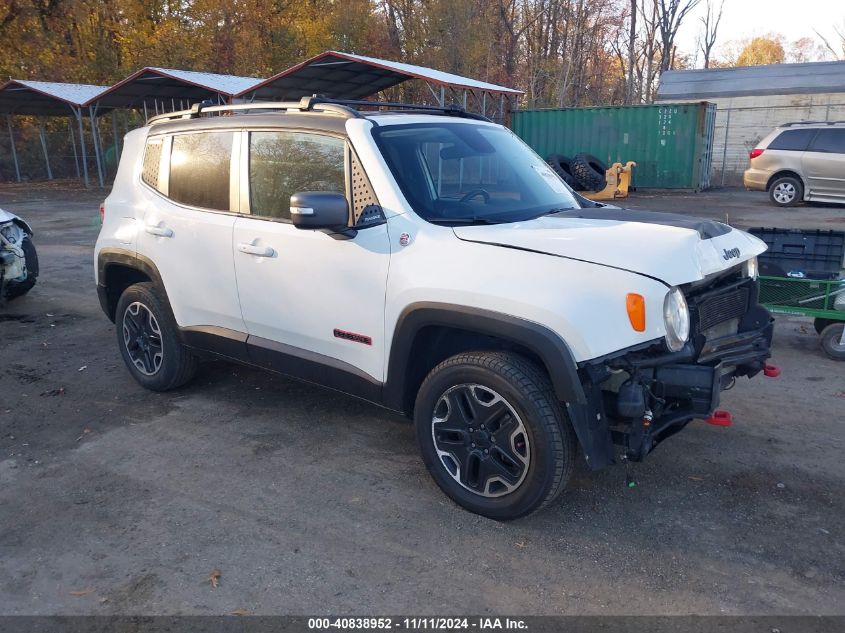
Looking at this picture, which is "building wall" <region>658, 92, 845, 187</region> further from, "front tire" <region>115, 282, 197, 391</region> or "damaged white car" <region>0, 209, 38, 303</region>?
"front tire" <region>115, 282, 197, 391</region>

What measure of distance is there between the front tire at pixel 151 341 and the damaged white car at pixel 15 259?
304 centimetres

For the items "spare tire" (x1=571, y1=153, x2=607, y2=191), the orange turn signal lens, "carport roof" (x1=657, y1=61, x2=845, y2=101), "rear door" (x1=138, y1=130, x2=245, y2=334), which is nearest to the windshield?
the orange turn signal lens

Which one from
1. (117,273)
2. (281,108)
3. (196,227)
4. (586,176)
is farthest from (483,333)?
(586,176)

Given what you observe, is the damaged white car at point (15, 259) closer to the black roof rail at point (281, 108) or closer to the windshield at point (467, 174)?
the black roof rail at point (281, 108)

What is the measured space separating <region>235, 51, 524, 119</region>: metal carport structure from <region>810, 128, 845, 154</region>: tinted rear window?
779 cm

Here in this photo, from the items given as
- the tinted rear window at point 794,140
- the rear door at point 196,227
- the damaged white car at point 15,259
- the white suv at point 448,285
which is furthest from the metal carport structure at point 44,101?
the white suv at point 448,285

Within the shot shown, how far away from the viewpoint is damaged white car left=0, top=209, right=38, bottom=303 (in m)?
7.60

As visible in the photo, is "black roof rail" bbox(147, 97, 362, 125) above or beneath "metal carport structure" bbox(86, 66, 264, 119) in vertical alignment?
beneath

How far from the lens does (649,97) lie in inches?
1866

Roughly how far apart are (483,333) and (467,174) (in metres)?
1.16

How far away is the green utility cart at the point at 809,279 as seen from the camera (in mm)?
5758

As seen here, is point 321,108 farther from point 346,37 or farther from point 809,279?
point 346,37

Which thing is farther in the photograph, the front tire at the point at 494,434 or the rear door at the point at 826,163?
the rear door at the point at 826,163

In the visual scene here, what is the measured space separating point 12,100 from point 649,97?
1465 inches
